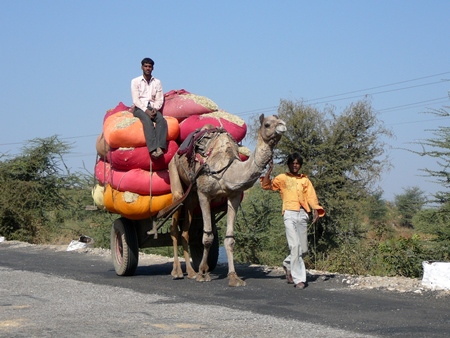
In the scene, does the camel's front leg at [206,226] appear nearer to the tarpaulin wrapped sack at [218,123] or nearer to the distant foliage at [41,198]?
the tarpaulin wrapped sack at [218,123]

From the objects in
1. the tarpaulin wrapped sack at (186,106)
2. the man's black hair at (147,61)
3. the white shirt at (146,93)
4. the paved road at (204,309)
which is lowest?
the paved road at (204,309)

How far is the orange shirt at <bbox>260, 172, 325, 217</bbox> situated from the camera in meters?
13.1

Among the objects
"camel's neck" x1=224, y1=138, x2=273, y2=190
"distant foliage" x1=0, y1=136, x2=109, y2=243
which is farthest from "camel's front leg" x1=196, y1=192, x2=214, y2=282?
"distant foliage" x1=0, y1=136, x2=109, y2=243

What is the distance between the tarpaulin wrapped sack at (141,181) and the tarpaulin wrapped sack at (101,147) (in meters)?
0.45

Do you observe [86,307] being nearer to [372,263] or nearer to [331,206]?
[372,263]

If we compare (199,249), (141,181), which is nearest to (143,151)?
(141,181)

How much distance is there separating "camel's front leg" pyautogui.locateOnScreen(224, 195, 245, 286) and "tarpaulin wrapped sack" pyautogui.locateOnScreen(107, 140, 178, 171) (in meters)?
1.48

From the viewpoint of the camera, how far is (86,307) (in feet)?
35.6

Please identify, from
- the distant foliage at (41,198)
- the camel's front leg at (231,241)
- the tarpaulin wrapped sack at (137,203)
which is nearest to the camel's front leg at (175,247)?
the tarpaulin wrapped sack at (137,203)

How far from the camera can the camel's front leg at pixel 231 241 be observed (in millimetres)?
13086

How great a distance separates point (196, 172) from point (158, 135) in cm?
100

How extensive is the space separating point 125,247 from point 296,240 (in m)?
3.59

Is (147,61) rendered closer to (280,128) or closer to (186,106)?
→ (186,106)

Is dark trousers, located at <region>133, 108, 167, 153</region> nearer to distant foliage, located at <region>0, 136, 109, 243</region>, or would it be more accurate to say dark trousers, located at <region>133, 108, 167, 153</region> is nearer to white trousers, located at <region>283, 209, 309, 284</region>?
white trousers, located at <region>283, 209, 309, 284</region>
